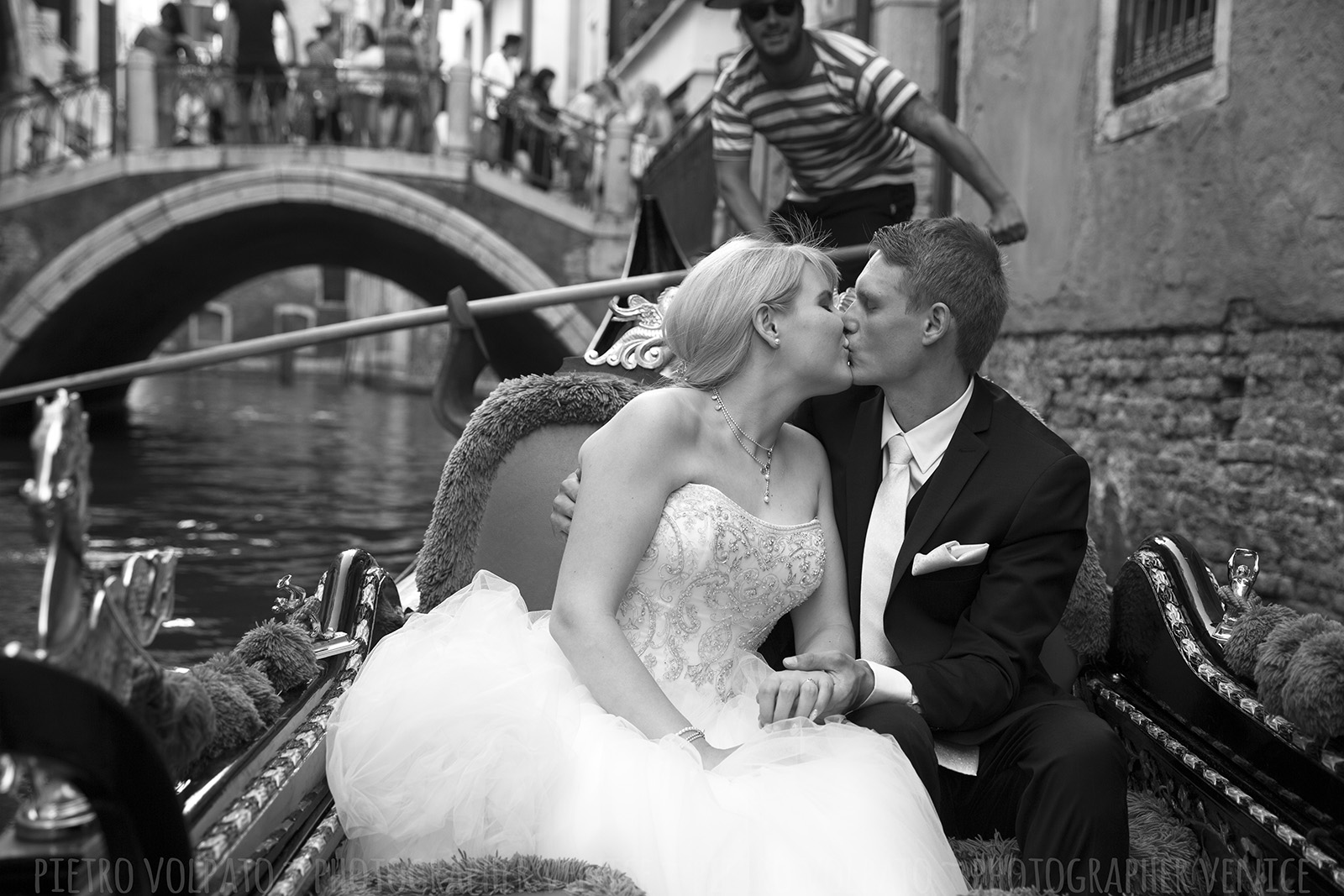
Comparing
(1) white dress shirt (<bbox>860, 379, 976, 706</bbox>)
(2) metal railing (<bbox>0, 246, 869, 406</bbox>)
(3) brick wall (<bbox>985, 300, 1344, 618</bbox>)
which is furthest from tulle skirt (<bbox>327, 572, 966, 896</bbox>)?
(3) brick wall (<bbox>985, 300, 1344, 618</bbox>)

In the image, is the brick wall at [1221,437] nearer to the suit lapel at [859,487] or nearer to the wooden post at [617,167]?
the suit lapel at [859,487]

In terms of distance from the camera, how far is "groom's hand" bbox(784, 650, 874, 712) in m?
1.43

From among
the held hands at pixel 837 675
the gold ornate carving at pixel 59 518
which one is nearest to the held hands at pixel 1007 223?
the held hands at pixel 837 675

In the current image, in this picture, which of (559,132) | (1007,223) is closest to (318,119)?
(559,132)

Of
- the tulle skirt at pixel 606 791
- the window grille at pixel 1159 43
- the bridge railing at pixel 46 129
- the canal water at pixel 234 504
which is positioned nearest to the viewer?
the tulle skirt at pixel 606 791

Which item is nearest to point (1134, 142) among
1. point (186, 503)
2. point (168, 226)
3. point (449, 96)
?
point (186, 503)

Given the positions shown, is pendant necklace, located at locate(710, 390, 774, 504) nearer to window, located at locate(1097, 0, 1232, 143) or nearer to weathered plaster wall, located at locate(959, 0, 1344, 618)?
weathered plaster wall, located at locate(959, 0, 1344, 618)

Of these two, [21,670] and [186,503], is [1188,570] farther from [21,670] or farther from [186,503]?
[186,503]

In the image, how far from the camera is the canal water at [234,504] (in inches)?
195

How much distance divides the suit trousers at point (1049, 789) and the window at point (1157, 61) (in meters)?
A: 3.37

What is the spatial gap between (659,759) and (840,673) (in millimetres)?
238

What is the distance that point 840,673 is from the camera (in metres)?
1.44

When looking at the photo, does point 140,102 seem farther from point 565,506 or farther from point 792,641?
point 792,641

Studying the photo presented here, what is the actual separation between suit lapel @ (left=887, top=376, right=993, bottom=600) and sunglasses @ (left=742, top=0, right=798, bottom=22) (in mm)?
1572
